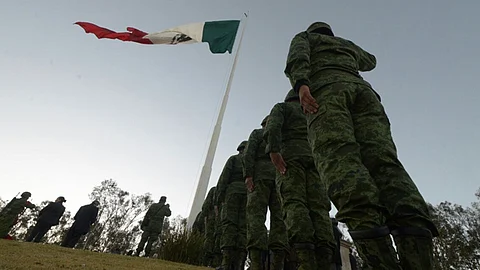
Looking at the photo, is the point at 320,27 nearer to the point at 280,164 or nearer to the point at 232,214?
the point at 280,164

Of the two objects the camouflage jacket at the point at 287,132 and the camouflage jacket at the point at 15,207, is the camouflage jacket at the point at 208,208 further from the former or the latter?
the camouflage jacket at the point at 15,207

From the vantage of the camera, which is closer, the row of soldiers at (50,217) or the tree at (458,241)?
the row of soldiers at (50,217)

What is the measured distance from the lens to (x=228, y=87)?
15.7 meters

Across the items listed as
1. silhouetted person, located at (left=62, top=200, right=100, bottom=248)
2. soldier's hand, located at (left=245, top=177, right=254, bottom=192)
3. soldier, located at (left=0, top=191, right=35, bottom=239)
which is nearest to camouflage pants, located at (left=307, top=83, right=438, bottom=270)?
soldier's hand, located at (left=245, top=177, right=254, bottom=192)

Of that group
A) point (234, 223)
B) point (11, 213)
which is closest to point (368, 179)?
point (234, 223)

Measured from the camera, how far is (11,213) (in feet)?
27.8

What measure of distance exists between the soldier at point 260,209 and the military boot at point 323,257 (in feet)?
2.92

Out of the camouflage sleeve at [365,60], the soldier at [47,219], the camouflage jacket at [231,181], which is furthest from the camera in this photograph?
the soldier at [47,219]

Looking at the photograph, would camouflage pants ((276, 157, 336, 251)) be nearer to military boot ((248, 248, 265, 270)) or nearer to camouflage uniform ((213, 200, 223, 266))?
military boot ((248, 248, 265, 270))

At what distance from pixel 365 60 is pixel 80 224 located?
915 centimetres

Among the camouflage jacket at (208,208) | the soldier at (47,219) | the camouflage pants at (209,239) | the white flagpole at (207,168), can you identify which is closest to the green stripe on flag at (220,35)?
the white flagpole at (207,168)

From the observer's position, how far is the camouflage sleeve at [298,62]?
2.08 metres

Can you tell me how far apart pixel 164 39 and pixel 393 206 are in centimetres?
1065

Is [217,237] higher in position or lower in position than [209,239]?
lower
